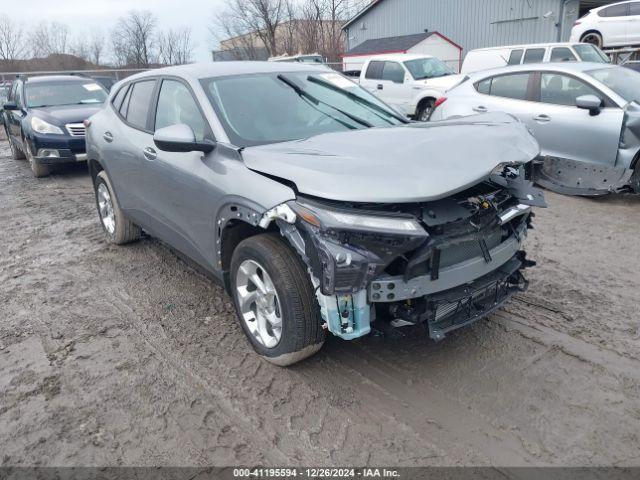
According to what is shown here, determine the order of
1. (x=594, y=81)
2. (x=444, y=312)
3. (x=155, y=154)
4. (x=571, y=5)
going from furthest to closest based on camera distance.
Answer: (x=571, y=5)
(x=594, y=81)
(x=155, y=154)
(x=444, y=312)

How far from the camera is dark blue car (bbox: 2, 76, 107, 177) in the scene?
365 inches

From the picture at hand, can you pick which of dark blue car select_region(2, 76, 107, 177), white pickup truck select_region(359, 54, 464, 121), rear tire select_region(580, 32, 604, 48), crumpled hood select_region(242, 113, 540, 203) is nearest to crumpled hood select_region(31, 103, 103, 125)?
dark blue car select_region(2, 76, 107, 177)

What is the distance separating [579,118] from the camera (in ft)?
21.9

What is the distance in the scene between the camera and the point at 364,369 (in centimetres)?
329

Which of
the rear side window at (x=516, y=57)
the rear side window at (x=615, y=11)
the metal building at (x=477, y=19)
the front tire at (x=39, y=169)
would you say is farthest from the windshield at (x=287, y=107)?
the metal building at (x=477, y=19)

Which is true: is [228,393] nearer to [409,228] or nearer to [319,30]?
[409,228]

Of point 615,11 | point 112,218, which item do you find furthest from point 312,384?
point 615,11

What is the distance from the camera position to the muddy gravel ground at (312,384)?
2.66 meters

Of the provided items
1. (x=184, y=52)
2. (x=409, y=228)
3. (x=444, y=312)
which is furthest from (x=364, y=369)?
(x=184, y=52)

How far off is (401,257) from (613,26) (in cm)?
1913

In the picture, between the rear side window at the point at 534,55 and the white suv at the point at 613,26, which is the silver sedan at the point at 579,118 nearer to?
→ the rear side window at the point at 534,55

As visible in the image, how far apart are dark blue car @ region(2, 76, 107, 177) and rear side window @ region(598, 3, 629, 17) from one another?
16613 millimetres

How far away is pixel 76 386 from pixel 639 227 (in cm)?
565

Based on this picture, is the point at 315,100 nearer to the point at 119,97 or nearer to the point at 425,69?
the point at 119,97
